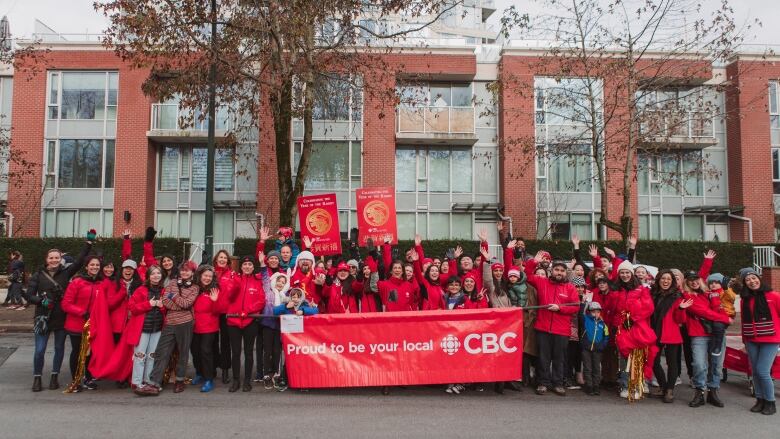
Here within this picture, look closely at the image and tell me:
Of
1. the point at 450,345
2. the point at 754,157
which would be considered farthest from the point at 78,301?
the point at 754,157

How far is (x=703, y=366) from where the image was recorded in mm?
6500

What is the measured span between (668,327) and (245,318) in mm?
5550

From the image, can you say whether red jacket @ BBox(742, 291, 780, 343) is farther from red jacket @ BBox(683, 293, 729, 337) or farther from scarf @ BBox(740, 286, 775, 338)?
red jacket @ BBox(683, 293, 729, 337)

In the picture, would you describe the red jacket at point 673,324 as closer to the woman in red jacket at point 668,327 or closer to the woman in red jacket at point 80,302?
the woman in red jacket at point 668,327

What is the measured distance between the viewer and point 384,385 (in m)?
6.72

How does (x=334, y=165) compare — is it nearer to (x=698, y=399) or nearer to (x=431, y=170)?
(x=431, y=170)

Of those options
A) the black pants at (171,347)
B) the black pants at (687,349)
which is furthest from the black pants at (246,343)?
the black pants at (687,349)

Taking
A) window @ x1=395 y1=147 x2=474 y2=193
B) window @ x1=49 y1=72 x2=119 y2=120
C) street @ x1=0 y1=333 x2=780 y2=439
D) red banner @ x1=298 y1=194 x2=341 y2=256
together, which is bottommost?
street @ x1=0 y1=333 x2=780 y2=439

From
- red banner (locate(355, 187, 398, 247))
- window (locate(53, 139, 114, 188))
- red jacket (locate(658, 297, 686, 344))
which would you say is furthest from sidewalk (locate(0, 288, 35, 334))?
red jacket (locate(658, 297, 686, 344))

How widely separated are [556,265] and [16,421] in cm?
672

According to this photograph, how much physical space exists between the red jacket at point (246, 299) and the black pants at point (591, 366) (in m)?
4.42

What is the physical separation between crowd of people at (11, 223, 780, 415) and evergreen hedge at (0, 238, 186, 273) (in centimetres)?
1121

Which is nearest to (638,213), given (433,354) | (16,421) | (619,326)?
(619,326)

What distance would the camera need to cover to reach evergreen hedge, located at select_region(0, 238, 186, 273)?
714 inches
